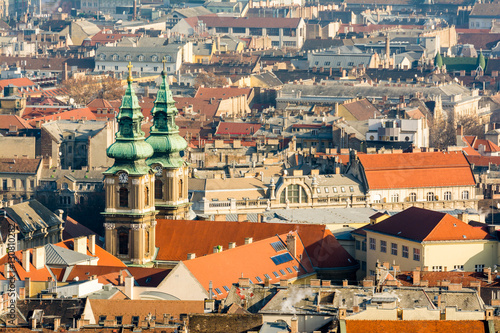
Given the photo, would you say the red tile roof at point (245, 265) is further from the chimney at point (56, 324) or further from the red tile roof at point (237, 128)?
the red tile roof at point (237, 128)

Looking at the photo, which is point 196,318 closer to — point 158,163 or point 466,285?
point 466,285

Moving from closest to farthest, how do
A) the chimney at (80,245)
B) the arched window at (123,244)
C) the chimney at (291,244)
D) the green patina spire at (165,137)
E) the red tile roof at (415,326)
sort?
1. the red tile roof at (415,326)
2. the chimney at (80,245)
3. the chimney at (291,244)
4. the arched window at (123,244)
5. the green patina spire at (165,137)

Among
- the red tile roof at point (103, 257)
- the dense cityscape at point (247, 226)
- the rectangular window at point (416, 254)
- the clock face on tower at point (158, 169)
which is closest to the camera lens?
the dense cityscape at point (247, 226)

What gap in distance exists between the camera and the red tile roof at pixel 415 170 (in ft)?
482

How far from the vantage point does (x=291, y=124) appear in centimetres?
18375

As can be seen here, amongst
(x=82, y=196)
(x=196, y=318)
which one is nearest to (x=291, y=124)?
(x=82, y=196)

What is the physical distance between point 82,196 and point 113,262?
41620mm

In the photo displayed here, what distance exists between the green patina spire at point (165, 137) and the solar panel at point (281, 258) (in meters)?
9.81

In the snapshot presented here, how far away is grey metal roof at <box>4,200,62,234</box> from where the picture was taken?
439ft

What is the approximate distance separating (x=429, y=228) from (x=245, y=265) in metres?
13.2

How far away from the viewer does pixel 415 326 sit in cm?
7919

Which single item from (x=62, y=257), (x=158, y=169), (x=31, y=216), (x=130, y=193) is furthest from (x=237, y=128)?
(x=62, y=257)

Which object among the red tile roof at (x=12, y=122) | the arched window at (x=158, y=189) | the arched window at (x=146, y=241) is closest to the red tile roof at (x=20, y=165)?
the red tile roof at (x=12, y=122)

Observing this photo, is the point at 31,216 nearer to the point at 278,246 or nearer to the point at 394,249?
the point at 278,246
